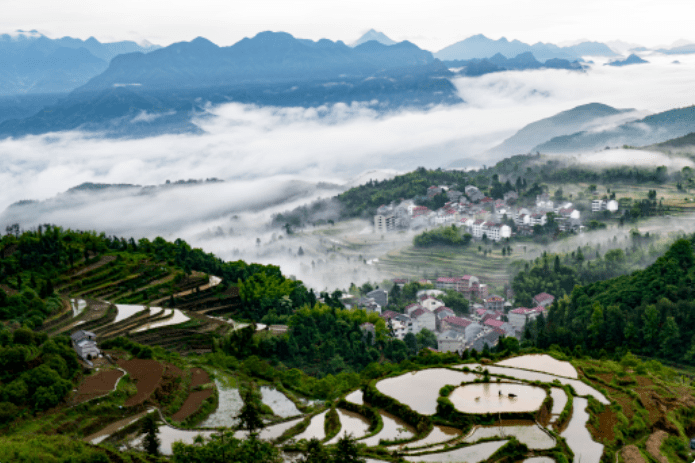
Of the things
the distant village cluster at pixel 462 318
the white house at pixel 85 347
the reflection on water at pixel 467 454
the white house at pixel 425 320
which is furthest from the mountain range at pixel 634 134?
the white house at pixel 85 347

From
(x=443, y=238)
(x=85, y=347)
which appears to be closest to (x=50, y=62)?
(x=443, y=238)

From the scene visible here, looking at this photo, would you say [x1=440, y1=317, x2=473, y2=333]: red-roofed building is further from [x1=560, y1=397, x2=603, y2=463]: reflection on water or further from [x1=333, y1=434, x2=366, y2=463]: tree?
[x1=333, y1=434, x2=366, y2=463]: tree

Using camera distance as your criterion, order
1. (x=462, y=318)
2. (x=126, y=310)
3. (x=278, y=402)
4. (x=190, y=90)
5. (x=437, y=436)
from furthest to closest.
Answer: (x=190, y=90), (x=462, y=318), (x=126, y=310), (x=278, y=402), (x=437, y=436)

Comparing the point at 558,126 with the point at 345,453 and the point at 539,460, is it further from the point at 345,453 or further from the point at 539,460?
the point at 345,453

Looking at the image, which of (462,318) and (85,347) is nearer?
(85,347)

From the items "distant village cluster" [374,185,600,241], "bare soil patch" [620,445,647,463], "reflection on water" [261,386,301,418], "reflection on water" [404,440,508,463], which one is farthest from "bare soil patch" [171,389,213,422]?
"distant village cluster" [374,185,600,241]

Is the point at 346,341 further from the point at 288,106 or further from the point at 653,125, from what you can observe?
the point at 288,106

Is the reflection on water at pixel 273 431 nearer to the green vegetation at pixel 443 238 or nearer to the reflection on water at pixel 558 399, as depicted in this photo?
the reflection on water at pixel 558 399
